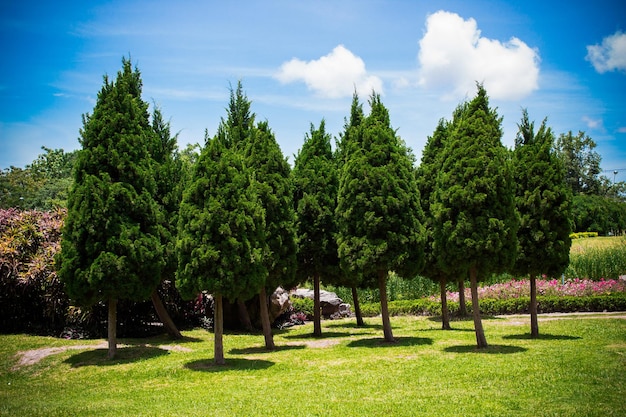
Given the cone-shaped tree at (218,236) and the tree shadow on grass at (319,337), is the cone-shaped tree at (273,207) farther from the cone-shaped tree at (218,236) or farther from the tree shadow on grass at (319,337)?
the tree shadow on grass at (319,337)

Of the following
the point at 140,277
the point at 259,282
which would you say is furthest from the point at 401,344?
the point at 140,277

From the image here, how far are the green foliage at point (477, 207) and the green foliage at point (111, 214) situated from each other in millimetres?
8297

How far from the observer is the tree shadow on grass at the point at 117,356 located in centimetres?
1372

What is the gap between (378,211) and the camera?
14773 mm

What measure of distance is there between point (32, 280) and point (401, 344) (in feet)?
40.9

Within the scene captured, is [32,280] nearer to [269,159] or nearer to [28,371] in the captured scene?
[28,371]

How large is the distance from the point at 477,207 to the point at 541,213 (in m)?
2.63

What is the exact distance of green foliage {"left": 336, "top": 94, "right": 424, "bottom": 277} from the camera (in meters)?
14.6

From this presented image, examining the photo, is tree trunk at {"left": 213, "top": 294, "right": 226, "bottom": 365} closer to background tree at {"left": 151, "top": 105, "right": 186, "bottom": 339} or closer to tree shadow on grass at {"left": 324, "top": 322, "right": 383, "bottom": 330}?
background tree at {"left": 151, "top": 105, "right": 186, "bottom": 339}

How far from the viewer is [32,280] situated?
17.1 meters

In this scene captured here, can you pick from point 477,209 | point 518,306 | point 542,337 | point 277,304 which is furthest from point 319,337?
point 518,306

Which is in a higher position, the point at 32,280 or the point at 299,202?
the point at 299,202

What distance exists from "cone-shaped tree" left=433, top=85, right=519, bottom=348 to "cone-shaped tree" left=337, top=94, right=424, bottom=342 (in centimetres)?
165

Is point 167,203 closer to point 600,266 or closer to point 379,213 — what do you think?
point 379,213
